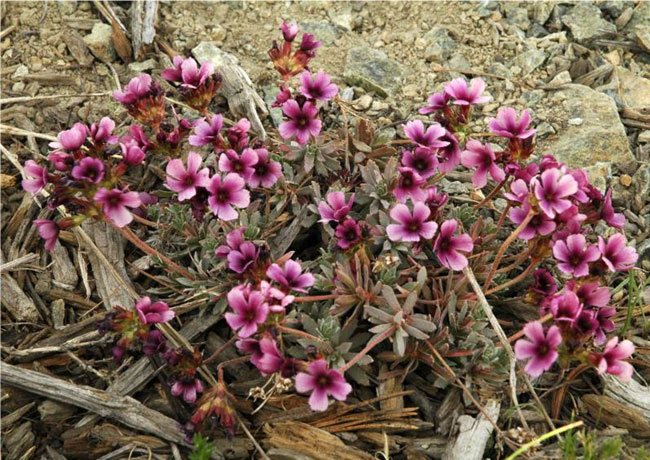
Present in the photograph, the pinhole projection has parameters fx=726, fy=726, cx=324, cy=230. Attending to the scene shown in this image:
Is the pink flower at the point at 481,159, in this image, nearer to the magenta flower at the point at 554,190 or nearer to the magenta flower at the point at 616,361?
the magenta flower at the point at 554,190

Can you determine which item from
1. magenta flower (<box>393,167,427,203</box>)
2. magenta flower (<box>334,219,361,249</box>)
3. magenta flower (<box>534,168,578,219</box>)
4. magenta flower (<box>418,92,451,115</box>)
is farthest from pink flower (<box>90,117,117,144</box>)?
magenta flower (<box>534,168,578,219</box>)

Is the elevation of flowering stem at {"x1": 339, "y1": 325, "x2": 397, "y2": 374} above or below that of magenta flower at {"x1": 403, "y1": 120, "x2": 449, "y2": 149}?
below

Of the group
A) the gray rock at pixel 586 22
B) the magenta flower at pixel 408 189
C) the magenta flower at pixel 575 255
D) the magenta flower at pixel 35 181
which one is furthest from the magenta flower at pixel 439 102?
the gray rock at pixel 586 22

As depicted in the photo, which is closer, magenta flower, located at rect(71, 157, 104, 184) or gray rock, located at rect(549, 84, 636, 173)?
magenta flower, located at rect(71, 157, 104, 184)

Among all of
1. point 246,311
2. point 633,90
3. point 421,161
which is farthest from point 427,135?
point 633,90

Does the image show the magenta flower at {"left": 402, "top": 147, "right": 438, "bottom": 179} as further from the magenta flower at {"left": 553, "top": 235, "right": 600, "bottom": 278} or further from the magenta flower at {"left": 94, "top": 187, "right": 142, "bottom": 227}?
the magenta flower at {"left": 94, "top": 187, "right": 142, "bottom": 227}

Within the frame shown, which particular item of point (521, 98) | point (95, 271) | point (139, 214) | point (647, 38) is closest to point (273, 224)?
point (139, 214)

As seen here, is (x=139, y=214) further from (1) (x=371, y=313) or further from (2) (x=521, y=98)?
A: (2) (x=521, y=98)
